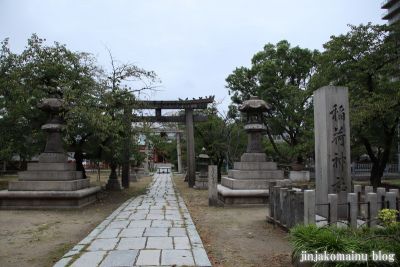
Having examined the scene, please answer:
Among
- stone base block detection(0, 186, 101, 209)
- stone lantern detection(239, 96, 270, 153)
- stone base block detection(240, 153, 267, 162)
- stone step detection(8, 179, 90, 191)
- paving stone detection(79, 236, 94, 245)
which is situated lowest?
paving stone detection(79, 236, 94, 245)

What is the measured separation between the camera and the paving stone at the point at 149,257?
624 cm

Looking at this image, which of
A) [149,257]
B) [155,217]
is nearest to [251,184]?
[155,217]

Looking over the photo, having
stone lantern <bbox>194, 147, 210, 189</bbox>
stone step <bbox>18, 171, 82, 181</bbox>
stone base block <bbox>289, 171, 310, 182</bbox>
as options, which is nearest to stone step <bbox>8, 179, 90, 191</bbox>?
stone step <bbox>18, 171, 82, 181</bbox>

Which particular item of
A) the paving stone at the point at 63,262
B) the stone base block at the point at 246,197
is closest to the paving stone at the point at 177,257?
the paving stone at the point at 63,262

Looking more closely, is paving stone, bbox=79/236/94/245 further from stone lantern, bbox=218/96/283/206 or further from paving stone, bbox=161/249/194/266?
stone lantern, bbox=218/96/283/206

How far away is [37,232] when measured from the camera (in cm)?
974

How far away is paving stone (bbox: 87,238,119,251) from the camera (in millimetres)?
7293

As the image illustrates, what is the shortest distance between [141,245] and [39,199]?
25.2ft

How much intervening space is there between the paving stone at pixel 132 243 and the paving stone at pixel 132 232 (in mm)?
345

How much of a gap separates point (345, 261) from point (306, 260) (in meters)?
0.64

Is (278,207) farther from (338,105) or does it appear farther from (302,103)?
(302,103)

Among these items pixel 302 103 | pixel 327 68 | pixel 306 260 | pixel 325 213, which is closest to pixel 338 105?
pixel 325 213

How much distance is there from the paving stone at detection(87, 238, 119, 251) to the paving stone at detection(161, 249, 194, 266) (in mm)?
1090

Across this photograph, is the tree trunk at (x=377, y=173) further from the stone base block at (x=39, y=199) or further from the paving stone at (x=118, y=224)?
the paving stone at (x=118, y=224)
